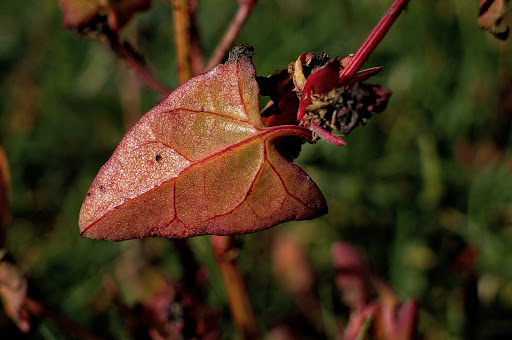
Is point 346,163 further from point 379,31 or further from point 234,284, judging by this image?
point 379,31

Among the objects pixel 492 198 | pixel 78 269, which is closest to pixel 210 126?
pixel 78 269

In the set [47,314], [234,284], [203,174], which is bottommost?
[234,284]

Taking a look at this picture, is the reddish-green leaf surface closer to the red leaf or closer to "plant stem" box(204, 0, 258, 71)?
"plant stem" box(204, 0, 258, 71)

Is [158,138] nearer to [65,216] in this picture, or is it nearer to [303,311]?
[303,311]

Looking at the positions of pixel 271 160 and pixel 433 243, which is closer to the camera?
pixel 271 160

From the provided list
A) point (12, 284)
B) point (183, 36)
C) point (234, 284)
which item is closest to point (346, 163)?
point (234, 284)

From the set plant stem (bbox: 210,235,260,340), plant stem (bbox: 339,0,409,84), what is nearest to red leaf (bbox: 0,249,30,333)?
plant stem (bbox: 210,235,260,340)

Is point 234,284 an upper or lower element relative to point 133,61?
lower

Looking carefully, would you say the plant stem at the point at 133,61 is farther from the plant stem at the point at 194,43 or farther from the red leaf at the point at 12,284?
the red leaf at the point at 12,284
